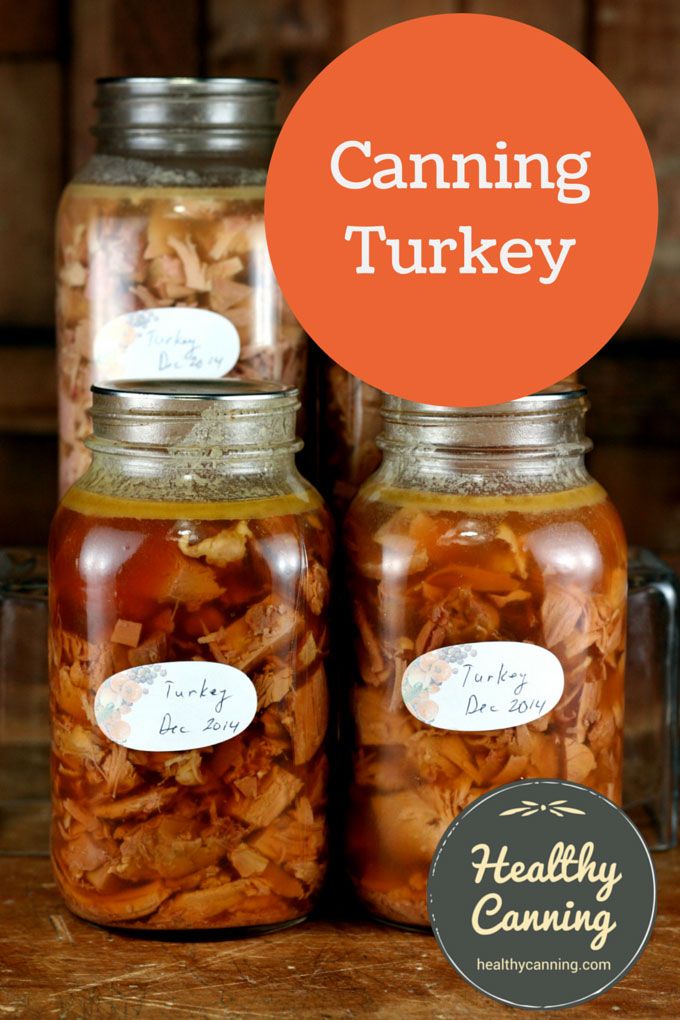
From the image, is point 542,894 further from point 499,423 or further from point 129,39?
point 129,39

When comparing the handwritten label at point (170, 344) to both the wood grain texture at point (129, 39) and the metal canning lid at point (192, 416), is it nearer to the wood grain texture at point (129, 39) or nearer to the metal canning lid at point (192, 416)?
the metal canning lid at point (192, 416)

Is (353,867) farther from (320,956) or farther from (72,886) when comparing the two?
(72,886)

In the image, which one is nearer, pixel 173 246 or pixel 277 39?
pixel 173 246

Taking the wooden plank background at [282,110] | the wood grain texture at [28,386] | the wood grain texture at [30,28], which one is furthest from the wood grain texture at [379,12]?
the wood grain texture at [28,386]

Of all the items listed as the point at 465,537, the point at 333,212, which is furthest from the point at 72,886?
the point at 333,212

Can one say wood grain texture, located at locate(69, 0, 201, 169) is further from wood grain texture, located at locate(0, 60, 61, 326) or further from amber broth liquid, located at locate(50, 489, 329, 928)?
amber broth liquid, located at locate(50, 489, 329, 928)

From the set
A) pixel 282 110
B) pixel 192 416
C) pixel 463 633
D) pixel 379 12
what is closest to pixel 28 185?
pixel 282 110

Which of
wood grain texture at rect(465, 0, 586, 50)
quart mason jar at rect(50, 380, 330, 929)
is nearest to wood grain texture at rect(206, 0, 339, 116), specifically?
wood grain texture at rect(465, 0, 586, 50)
